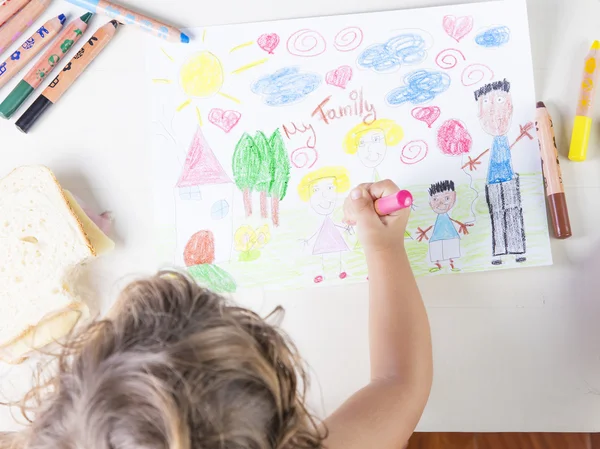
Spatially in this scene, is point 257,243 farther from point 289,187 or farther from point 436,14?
point 436,14

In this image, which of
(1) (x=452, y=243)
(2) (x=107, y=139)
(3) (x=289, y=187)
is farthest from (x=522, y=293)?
(2) (x=107, y=139)

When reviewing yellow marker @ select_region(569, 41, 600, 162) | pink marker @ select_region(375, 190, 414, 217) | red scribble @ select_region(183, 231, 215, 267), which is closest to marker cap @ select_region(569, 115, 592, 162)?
yellow marker @ select_region(569, 41, 600, 162)

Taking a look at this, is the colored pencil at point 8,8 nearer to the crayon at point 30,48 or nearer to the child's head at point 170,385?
the crayon at point 30,48

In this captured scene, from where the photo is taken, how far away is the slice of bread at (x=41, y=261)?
2.09 ft

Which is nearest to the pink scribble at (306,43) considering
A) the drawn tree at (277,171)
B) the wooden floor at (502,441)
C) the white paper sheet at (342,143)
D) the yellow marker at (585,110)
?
the white paper sheet at (342,143)

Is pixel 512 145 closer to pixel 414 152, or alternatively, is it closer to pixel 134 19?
pixel 414 152

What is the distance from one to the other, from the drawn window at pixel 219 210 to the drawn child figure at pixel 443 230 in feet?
0.76

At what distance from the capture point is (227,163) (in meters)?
0.65

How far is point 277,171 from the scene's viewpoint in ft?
2.11

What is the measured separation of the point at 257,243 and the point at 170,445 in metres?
0.32

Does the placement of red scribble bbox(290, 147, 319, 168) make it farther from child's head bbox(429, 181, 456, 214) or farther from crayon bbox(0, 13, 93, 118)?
crayon bbox(0, 13, 93, 118)

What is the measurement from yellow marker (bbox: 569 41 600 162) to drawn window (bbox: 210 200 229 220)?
1.34ft

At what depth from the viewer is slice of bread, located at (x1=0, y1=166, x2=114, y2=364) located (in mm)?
638

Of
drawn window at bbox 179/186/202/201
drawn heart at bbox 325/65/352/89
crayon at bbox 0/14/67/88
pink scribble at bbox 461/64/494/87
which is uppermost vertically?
crayon at bbox 0/14/67/88
